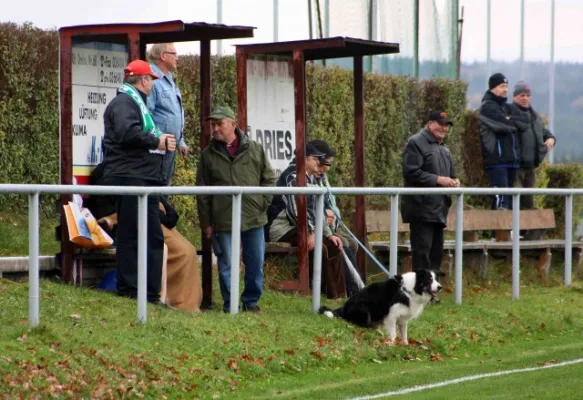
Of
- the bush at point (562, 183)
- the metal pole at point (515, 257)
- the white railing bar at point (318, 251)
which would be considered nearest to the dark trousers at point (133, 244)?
the white railing bar at point (318, 251)

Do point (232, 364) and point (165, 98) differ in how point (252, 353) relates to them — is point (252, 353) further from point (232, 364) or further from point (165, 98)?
point (165, 98)

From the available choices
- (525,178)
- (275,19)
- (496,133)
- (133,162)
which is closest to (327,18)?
(275,19)

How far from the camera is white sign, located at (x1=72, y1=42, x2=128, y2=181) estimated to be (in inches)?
514

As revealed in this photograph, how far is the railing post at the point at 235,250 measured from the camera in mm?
11906

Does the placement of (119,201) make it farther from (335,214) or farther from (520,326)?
(520,326)

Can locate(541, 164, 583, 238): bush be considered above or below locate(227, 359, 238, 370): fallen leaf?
above

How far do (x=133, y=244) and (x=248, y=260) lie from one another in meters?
1.45

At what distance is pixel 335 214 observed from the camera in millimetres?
14094

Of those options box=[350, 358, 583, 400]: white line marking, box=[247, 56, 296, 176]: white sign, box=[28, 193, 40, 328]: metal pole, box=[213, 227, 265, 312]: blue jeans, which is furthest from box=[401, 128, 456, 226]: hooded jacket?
box=[28, 193, 40, 328]: metal pole

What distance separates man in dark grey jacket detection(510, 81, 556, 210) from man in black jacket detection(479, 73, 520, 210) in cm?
18

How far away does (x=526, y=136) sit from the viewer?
1886cm

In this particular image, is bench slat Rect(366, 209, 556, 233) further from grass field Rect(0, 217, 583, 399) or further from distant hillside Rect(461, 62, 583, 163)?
distant hillside Rect(461, 62, 583, 163)

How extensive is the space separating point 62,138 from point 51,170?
362 cm

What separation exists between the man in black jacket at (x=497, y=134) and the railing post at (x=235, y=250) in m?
7.27
